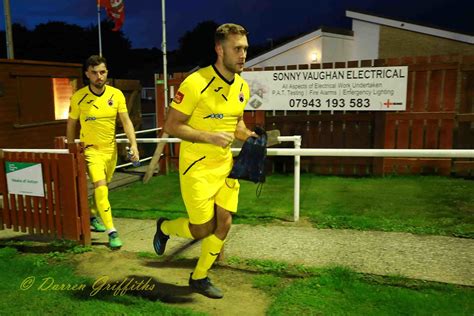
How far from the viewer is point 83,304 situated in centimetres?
346

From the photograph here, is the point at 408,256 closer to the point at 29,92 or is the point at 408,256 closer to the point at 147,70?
the point at 29,92

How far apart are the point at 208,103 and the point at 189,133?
0.28m

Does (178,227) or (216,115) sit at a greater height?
(216,115)

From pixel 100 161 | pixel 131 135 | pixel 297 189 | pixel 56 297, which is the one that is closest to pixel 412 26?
pixel 297 189

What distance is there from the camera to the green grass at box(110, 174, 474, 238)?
18.1 feet

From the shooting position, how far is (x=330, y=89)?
8719 mm

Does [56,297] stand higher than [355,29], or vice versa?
[355,29]

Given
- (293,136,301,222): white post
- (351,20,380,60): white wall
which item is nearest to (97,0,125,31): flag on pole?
(351,20,380,60): white wall

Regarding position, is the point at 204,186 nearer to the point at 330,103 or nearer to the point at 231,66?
the point at 231,66

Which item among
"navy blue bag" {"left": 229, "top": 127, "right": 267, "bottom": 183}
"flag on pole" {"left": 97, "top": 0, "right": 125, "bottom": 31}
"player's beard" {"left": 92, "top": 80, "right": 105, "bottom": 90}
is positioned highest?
"flag on pole" {"left": 97, "top": 0, "right": 125, "bottom": 31}

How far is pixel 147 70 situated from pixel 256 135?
6483cm

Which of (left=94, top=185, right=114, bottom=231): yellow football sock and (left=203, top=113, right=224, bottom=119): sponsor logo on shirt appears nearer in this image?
(left=203, top=113, right=224, bottom=119): sponsor logo on shirt

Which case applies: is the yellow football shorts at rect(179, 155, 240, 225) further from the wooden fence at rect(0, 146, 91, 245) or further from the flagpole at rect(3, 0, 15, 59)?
the flagpole at rect(3, 0, 15, 59)

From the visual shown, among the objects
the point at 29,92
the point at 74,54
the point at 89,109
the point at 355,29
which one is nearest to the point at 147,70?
the point at 74,54
